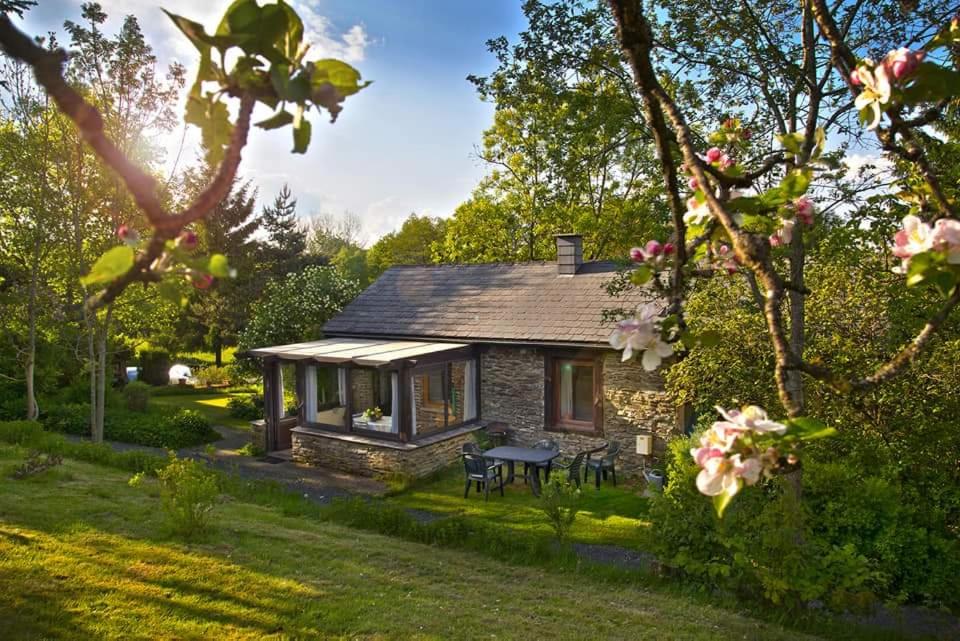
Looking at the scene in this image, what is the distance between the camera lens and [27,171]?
49.8 ft

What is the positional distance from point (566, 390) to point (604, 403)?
1.09 meters

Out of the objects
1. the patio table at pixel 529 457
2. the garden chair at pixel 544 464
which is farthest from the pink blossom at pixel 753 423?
the garden chair at pixel 544 464

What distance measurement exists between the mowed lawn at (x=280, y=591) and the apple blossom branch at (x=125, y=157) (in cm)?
567

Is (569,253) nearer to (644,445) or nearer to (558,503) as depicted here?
(644,445)

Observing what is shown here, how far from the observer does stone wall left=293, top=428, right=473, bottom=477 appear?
15.0 m

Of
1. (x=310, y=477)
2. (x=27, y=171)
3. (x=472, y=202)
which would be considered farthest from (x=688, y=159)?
(x=472, y=202)

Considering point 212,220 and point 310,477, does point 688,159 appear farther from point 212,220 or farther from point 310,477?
point 212,220

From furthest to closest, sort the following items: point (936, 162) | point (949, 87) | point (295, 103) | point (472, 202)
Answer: point (472, 202) < point (936, 162) < point (949, 87) < point (295, 103)

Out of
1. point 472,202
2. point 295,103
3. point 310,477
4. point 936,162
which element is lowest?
point 310,477

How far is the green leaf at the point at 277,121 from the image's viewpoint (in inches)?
A: 59.3

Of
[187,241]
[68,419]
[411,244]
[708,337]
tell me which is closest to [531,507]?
[708,337]

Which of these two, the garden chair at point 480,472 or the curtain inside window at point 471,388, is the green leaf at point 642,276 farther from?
the curtain inside window at point 471,388

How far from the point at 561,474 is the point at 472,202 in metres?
27.1

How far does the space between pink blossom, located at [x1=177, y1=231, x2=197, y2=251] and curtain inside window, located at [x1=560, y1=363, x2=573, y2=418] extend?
48.6ft
